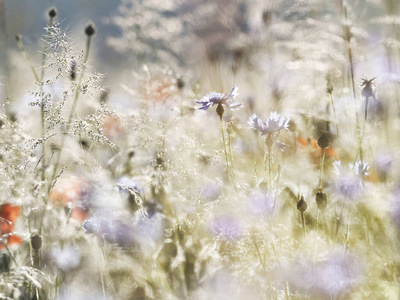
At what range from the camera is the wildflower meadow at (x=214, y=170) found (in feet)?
1.87

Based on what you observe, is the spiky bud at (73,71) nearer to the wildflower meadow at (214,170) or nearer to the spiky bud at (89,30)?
the wildflower meadow at (214,170)

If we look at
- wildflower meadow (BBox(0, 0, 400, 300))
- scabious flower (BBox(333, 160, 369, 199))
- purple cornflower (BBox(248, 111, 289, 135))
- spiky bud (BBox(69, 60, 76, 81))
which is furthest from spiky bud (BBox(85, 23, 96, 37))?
scabious flower (BBox(333, 160, 369, 199))

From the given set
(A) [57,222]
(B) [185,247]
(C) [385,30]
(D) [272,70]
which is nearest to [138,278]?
(B) [185,247]

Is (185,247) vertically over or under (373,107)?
under

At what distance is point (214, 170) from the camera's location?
77 cm

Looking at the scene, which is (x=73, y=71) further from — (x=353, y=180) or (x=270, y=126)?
(x=353, y=180)

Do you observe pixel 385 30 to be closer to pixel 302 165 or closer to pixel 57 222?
pixel 302 165

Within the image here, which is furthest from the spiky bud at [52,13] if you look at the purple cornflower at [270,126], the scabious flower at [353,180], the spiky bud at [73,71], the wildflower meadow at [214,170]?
the scabious flower at [353,180]

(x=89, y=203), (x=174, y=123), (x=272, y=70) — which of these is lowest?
(x=89, y=203)

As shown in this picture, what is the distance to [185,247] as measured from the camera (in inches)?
27.3

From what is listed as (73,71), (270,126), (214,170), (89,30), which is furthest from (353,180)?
(89,30)

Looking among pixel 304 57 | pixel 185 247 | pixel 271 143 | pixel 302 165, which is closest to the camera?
pixel 271 143

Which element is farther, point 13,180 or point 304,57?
point 304,57

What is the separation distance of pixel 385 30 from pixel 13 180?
739 millimetres
